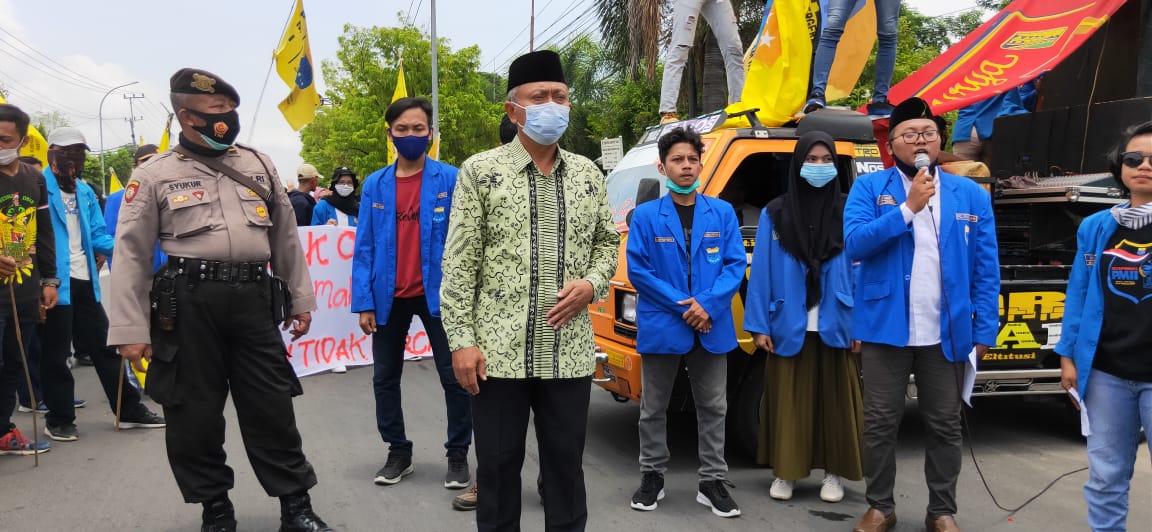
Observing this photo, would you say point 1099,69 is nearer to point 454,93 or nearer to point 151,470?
point 151,470

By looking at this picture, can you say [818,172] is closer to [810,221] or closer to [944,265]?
[810,221]

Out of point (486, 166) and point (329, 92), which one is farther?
point (329, 92)

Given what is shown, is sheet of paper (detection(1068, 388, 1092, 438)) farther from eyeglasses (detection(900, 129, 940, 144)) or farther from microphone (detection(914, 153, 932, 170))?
eyeglasses (detection(900, 129, 940, 144))

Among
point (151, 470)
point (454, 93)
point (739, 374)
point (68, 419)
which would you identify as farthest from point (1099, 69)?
point (454, 93)

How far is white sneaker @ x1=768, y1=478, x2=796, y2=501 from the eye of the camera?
182 inches

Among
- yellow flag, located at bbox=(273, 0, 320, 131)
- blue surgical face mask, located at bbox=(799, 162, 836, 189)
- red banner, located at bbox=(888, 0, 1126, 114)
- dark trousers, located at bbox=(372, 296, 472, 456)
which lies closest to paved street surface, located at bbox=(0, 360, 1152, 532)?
dark trousers, located at bbox=(372, 296, 472, 456)

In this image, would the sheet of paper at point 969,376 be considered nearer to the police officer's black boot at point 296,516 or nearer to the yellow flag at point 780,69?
the yellow flag at point 780,69

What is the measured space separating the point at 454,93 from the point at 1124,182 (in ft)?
102

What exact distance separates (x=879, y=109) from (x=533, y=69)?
180 inches

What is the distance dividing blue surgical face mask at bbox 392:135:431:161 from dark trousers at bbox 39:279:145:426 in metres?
2.60

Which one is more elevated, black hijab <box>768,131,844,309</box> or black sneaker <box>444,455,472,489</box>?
black hijab <box>768,131,844,309</box>

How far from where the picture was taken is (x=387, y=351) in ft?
15.5

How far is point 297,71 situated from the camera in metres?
10.4

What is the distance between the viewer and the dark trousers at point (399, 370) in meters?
4.64
